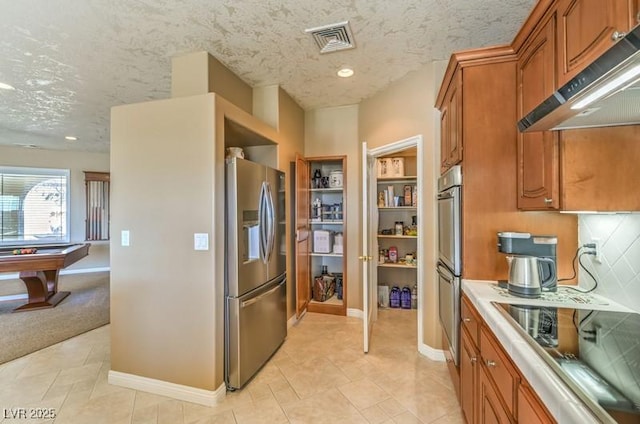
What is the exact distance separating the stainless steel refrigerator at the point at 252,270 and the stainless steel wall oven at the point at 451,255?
4.92 ft

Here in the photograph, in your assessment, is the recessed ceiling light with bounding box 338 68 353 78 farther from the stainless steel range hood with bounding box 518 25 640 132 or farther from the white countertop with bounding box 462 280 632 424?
the white countertop with bounding box 462 280 632 424

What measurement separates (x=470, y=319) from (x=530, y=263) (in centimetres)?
45

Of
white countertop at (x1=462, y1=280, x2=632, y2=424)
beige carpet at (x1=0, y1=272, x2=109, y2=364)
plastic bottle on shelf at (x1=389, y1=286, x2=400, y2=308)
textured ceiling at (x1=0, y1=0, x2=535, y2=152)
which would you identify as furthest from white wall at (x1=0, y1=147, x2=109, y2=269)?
white countertop at (x1=462, y1=280, x2=632, y2=424)

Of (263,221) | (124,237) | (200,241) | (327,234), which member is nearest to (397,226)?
(327,234)

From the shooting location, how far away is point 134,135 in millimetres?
2307

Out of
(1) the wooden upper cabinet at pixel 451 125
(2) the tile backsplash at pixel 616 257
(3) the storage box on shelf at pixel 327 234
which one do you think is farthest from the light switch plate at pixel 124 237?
(2) the tile backsplash at pixel 616 257

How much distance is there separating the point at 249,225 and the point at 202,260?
47cm

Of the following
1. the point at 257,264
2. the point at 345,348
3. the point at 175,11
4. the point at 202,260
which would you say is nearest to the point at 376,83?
the point at 175,11

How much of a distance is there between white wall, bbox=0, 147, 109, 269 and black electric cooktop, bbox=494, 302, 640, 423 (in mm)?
7816

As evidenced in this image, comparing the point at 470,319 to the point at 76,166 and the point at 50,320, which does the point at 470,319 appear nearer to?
the point at 50,320

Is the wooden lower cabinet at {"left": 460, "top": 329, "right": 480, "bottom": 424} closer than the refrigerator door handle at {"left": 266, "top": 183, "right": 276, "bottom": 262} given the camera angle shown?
Yes

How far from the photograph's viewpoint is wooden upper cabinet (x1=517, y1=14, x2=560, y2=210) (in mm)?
1479

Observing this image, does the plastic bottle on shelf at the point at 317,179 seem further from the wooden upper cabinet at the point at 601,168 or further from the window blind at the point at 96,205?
the window blind at the point at 96,205

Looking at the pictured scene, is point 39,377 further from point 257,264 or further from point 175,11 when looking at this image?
point 175,11
